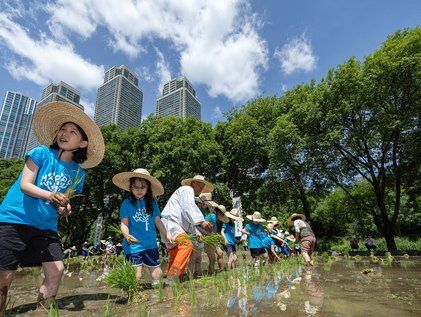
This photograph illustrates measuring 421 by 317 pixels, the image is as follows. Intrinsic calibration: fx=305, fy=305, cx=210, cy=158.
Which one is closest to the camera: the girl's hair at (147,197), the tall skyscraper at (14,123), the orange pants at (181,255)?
the orange pants at (181,255)

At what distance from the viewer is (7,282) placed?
8.95 ft

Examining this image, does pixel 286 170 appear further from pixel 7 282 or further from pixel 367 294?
pixel 7 282

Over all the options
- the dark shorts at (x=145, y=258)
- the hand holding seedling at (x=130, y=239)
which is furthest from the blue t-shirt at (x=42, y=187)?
the dark shorts at (x=145, y=258)

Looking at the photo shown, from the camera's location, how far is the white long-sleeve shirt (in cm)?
450

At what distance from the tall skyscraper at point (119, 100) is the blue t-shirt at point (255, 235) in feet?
124

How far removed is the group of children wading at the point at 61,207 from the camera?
2.89 m

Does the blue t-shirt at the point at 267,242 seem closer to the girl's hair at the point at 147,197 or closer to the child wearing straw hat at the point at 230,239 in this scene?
the child wearing straw hat at the point at 230,239

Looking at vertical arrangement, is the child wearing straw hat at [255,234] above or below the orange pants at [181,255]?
above

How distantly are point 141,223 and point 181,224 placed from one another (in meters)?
0.62

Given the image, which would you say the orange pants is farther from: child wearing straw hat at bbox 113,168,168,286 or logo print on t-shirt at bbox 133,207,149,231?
logo print on t-shirt at bbox 133,207,149,231

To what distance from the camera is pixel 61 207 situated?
9.74ft

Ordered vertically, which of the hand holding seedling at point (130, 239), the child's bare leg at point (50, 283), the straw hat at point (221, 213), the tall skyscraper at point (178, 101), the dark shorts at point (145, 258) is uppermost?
the tall skyscraper at point (178, 101)

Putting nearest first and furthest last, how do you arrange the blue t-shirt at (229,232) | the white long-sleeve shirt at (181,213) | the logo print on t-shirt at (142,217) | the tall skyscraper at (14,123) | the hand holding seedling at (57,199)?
1. the hand holding seedling at (57,199)
2. the white long-sleeve shirt at (181,213)
3. the logo print on t-shirt at (142,217)
4. the blue t-shirt at (229,232)
5. the tall skyscraper at (14,123)

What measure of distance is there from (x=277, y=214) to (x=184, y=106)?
2095cm
